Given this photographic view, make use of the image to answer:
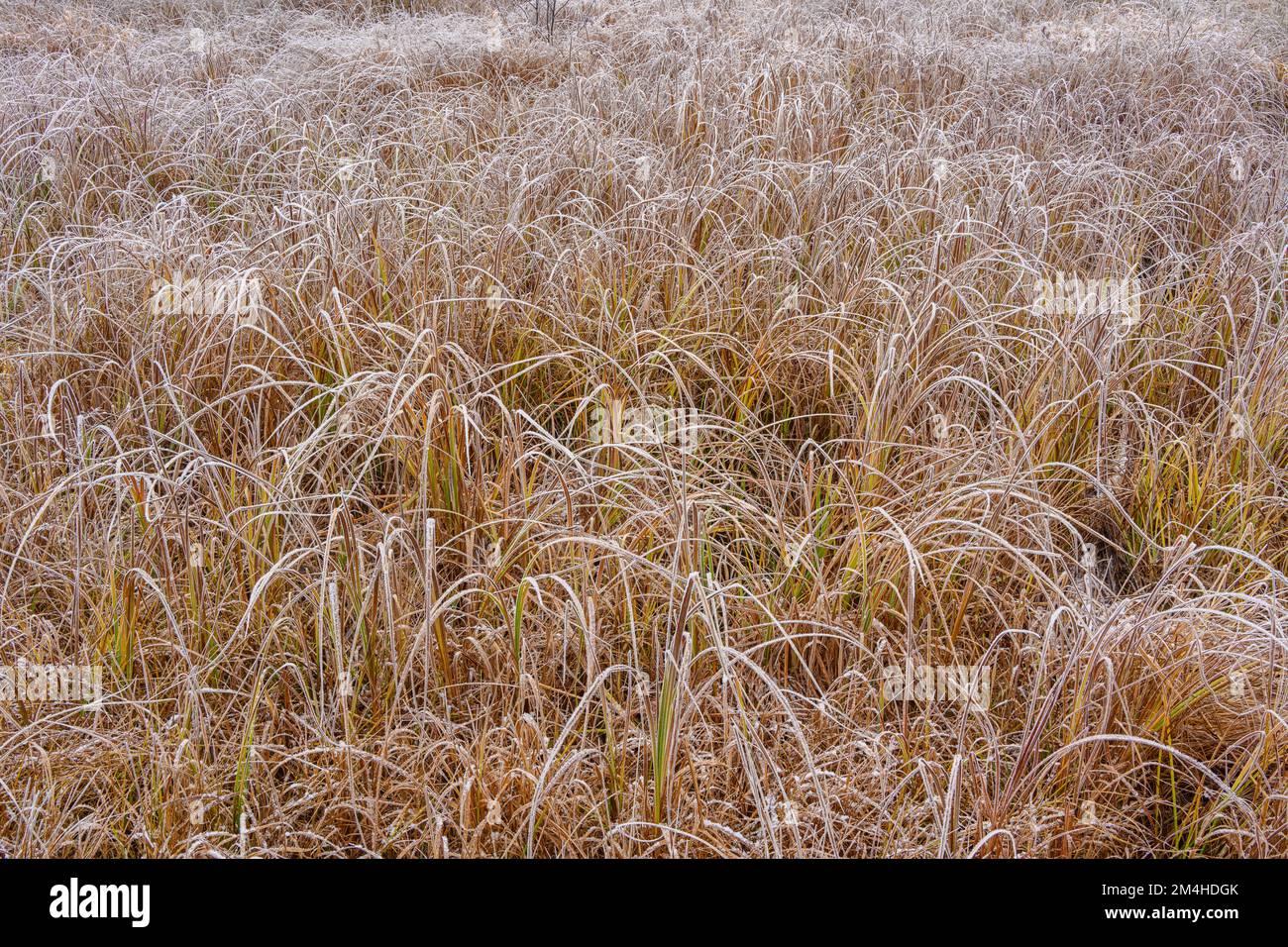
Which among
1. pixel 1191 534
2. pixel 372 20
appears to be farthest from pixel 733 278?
pixel 372 20

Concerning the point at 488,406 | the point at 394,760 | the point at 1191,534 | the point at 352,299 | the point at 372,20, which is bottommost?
the point at 394,760

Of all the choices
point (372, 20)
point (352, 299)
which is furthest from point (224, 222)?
point (372, 20)

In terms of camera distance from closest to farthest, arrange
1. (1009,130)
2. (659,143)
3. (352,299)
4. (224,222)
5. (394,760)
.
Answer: (394,760) → (352,299) → (224,222) → (659,143) → (1009,130)

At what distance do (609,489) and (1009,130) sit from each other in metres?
3.03

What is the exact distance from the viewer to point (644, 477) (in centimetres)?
188

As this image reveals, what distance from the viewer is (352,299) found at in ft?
8.00

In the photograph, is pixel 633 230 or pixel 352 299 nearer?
pixel 352 299

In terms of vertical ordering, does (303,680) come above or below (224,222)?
below

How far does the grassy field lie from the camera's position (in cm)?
134

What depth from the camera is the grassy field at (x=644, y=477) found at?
4.39ft

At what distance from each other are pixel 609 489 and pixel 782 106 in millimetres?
2460

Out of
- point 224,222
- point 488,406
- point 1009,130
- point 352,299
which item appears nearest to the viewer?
point 488,406

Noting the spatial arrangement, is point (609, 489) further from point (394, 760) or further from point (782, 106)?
point (782, 106)

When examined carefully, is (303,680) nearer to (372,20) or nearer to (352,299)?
(352,299)
